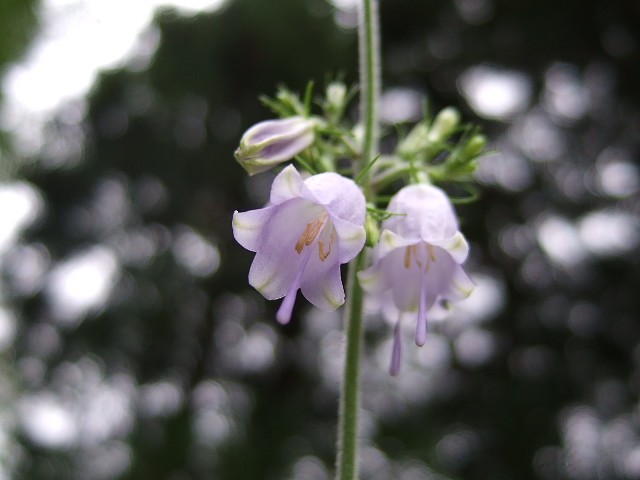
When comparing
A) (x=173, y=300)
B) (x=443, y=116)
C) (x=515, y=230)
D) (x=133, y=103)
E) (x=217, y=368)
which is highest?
(x=133, y=103)

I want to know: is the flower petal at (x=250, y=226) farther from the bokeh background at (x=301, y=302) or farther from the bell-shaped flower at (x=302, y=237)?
the bokeh background at (x=301, y=302)

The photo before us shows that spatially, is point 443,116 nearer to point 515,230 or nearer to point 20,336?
point 515,230

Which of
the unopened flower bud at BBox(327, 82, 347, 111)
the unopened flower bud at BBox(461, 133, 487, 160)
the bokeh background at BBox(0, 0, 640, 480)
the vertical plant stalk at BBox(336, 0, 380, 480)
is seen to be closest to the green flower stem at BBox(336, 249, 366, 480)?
the vertical plant stalk at BBox(336, 0, 380, 480)

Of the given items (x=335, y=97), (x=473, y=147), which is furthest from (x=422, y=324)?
(x=335, y=97)

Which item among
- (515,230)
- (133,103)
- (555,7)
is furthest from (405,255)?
(133,103)

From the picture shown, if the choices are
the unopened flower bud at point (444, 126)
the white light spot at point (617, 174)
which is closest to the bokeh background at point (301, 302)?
the white light spot at point (617, 174)

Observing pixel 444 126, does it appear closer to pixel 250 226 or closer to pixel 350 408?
pixel 250 226
